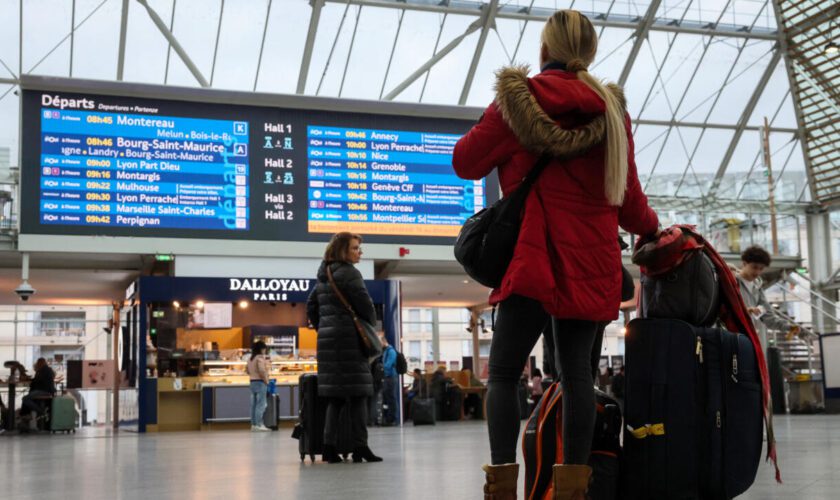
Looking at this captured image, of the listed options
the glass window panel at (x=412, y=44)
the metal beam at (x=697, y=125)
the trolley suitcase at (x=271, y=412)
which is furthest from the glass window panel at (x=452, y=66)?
the trolley suitcase at (x=271, y=412)

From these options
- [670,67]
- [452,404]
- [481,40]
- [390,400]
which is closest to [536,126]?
[390,400]

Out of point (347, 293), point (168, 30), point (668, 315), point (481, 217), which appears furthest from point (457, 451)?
point (168, 30)

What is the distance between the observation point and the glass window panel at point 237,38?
67.8ft

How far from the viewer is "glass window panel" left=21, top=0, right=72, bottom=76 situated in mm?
19281

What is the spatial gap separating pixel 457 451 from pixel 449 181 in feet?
35.3

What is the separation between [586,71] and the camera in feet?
10.7

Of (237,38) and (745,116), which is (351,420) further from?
(745,116)

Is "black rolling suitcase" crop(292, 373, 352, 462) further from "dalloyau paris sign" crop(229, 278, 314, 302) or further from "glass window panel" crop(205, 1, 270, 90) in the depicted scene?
"glass window panel" crop(205, 1, 270, 90)

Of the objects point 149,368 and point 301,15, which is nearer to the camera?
point 149,368

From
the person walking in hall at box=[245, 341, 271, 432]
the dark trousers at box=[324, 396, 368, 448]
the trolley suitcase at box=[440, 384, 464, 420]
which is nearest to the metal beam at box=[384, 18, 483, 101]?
the trolley suitcase at box=[440, 384, 464, 420]

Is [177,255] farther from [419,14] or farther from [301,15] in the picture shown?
[419,14]

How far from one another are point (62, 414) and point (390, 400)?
5713 millimetres

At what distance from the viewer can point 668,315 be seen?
3.57 metres

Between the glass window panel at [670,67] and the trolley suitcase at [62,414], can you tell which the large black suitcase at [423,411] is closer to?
the trolley suitcase at [62,414]
